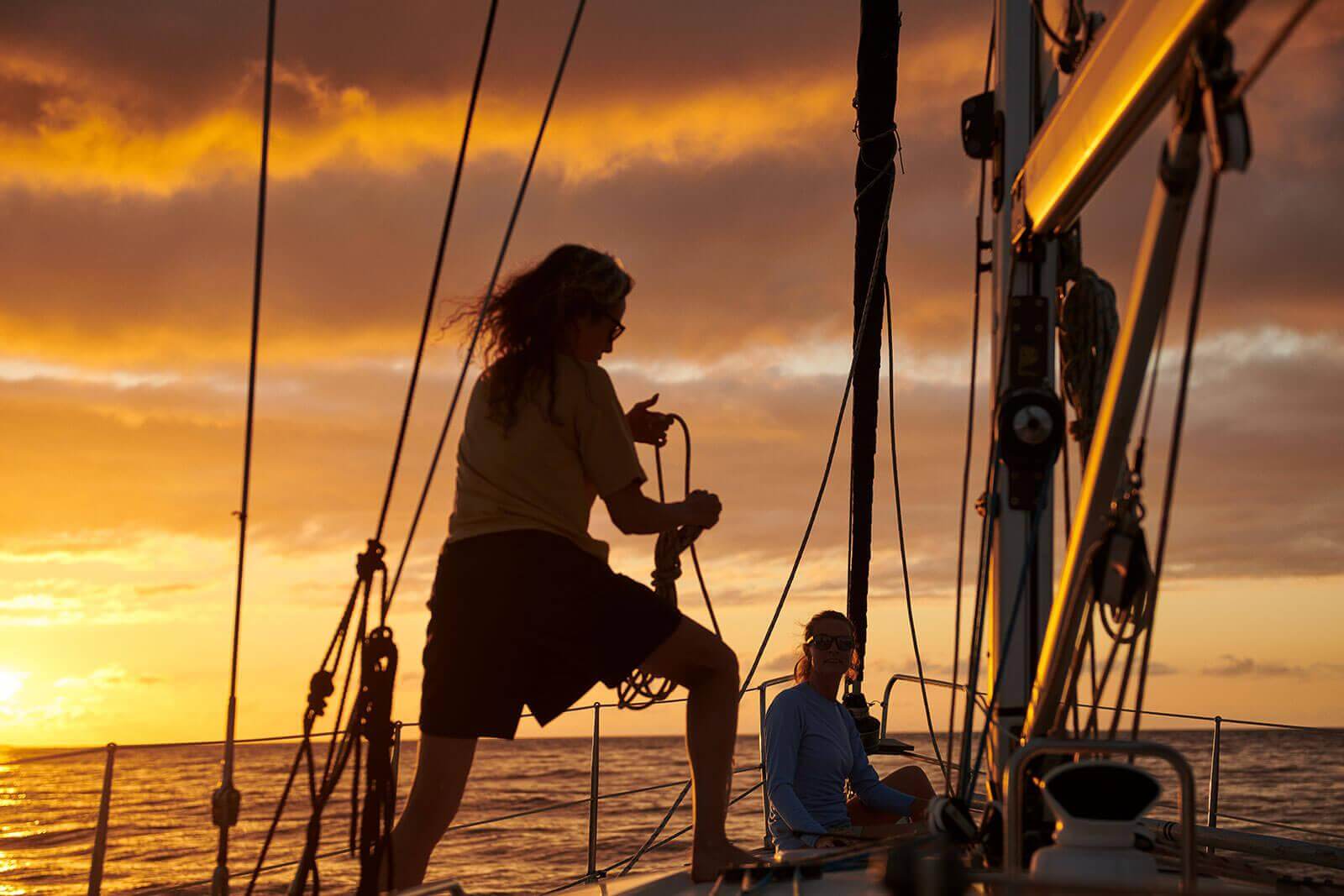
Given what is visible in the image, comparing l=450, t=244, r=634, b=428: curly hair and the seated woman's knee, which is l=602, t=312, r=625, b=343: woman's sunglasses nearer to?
l=450, t=244, r=634, b=428: curly hair

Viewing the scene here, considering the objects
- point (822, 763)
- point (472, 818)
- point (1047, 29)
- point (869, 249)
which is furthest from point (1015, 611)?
point (472, 818)

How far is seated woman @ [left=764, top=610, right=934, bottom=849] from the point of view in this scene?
13.5ft

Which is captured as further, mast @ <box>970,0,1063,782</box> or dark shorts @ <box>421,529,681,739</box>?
mast @ <box>970,0,1063,782</box>

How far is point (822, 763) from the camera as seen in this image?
4.43m

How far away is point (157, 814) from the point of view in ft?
58.3

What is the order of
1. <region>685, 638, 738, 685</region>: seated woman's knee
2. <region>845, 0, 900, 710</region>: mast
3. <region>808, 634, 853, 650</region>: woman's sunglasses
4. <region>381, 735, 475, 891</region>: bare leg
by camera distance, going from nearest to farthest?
1. <region>381, 735, 475, 891</region>: bare leg
2. <region>685, 638, 738, 685</region>: seated woman's knee
3. <region>808, 634, 853, 650</region>: woman's sunglasses
4. <region>845, 0, 900, 710</region>: mast

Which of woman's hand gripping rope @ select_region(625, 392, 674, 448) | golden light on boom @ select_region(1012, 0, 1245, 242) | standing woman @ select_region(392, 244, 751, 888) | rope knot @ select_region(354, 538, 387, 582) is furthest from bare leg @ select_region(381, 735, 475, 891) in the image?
golden light on boom @ select_region(1012, 0, 1245, 242)

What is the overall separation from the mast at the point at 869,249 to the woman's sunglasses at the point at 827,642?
4.49 feet

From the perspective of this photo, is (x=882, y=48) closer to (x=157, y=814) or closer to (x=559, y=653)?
(x=559, y=653)

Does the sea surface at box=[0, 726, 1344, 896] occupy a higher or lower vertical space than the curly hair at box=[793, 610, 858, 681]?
lower

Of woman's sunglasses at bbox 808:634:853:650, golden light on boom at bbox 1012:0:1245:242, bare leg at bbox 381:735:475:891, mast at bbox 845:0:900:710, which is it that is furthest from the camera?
mast at bbox 845:0:900:710

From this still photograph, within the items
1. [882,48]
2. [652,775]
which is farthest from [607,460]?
[652,775]

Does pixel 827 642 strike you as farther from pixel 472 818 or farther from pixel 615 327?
pixel 472 818

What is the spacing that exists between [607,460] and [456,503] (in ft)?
1.12
